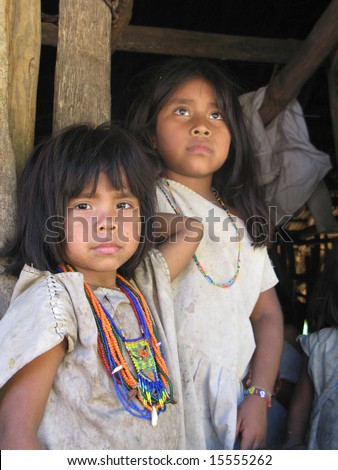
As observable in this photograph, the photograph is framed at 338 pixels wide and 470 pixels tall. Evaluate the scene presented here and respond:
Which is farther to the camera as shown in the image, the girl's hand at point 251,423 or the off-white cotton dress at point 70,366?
the girl's hand at point 251,423

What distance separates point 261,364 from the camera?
1.89 m

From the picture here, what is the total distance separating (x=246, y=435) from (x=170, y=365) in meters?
0.37

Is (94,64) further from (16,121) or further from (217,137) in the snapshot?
(217,137)

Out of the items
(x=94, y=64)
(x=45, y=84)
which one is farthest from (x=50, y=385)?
(x=45, y=84)

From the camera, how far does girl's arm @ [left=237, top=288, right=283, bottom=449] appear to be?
5.72 feet

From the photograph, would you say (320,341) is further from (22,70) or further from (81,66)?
(22,70)

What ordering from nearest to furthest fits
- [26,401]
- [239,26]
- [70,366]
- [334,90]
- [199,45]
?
[26,401] < [70,366] < [334,90] < [199,45] < [239,26]

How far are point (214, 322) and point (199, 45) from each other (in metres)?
1.49

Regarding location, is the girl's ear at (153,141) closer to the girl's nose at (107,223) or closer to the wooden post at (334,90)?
the girl's nose at (107,223)

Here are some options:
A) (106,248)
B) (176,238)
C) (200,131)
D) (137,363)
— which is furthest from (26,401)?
(200,131)

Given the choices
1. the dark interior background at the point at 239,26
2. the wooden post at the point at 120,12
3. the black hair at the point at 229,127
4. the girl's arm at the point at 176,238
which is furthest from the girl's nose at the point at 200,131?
the dark interior background at the point at 239,26

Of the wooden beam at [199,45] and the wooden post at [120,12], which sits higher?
the wooden beam at [199,45]

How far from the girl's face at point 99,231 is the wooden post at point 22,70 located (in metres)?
0.27

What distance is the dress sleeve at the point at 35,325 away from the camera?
3.98 ft
